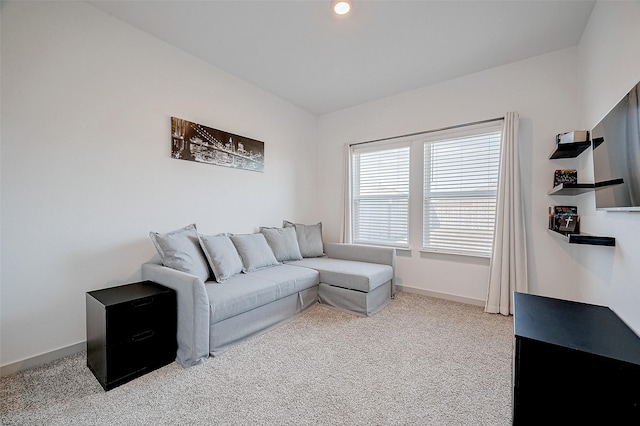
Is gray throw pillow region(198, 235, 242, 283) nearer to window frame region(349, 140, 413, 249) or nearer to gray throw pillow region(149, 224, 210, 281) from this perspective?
gray throw pillow region(149, 224, 210, 281)

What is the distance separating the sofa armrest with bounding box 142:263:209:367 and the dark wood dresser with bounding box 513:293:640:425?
1.88 meters

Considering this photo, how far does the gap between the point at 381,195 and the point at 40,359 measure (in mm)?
3797

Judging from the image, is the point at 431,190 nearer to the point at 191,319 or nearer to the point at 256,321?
the point at 256,321

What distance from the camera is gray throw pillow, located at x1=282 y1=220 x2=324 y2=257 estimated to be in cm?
379

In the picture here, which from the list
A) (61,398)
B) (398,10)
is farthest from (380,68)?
(61,398)

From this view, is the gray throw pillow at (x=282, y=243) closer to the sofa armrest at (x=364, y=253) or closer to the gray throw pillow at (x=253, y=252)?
the gray throw pillow at (x=253, y=252)

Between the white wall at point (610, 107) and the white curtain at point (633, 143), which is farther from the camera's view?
the white wall at point (610, 107)

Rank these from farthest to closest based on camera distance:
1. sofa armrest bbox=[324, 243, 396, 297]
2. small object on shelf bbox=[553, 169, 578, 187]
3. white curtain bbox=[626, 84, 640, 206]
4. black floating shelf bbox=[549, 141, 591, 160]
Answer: sofa armrest bbox=[324, 243, 396, 297] < small object on shelf bbox=[553, 169, 578, 187] < black floating shelf bbox=[549, 141, 591, 160] < white curtain bbox=[626, 84, 640, 206]

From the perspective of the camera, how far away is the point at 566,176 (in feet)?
8.17

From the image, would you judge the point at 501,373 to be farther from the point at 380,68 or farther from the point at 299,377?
the point at 380,68

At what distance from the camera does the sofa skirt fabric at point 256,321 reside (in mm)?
2127

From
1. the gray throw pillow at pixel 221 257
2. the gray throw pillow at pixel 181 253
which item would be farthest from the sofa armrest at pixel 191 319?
the gray throw pillow at pixel 221 257

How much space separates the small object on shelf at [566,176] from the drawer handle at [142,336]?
11.8 ft

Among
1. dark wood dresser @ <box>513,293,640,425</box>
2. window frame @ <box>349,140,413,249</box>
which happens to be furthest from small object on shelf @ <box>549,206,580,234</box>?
window frame @ <box>349,140,413,249</box>
